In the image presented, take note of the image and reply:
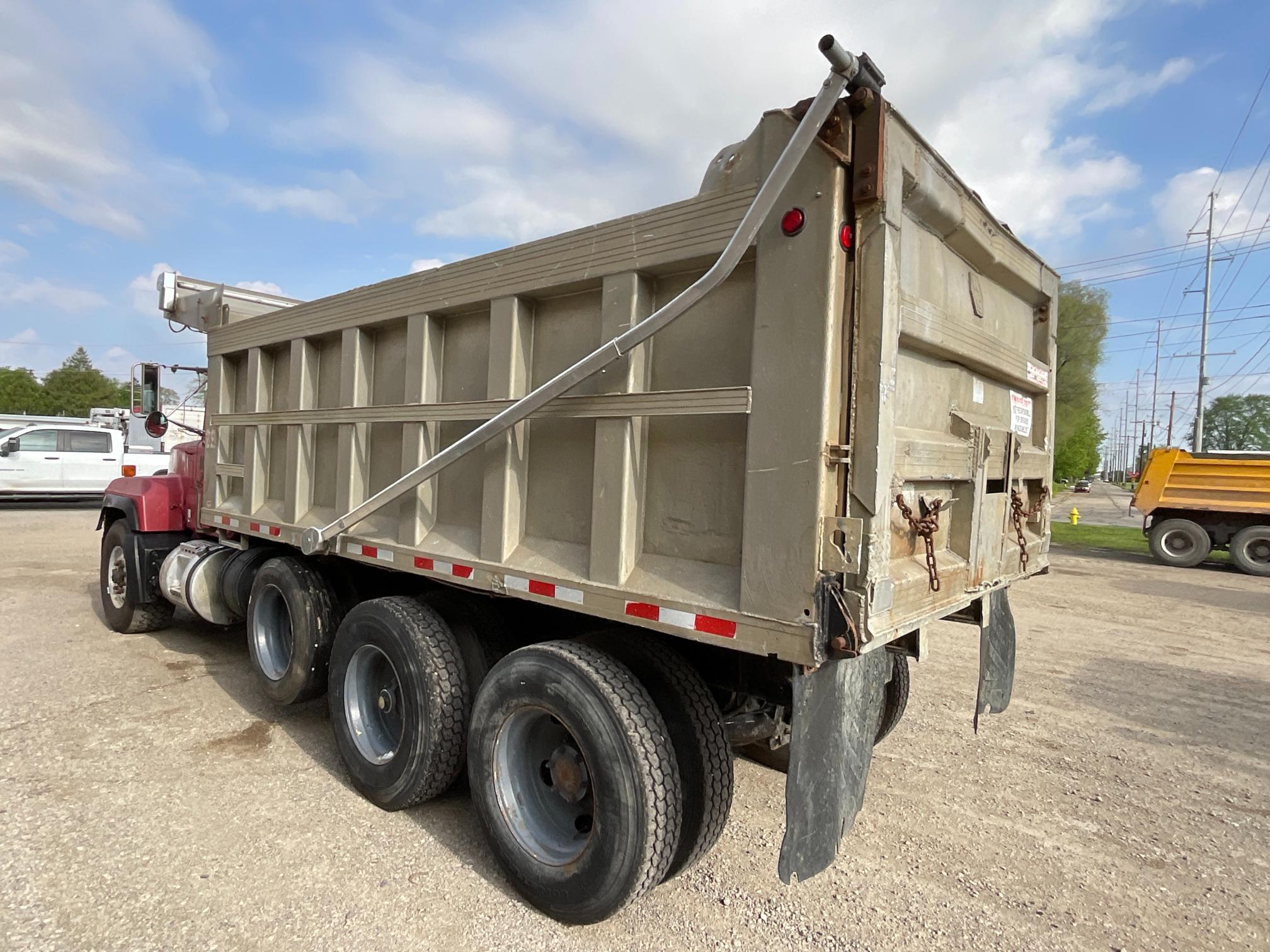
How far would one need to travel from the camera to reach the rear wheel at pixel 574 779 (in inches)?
101

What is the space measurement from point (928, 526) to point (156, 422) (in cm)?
675

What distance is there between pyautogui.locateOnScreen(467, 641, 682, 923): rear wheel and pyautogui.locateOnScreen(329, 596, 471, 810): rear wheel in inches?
14.9

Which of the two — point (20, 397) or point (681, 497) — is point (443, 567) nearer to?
point (681, 497)

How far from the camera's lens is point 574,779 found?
288 centimetres

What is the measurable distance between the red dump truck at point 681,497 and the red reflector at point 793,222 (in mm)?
33

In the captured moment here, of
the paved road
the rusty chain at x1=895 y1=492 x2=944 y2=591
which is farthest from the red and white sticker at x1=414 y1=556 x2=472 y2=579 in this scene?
the paved road

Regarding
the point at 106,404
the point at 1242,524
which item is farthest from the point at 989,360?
the point at 106,404

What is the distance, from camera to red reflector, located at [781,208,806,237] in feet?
7.72

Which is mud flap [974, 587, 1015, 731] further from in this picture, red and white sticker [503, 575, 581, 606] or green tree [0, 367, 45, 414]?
green tree [0, 367, 45, 414]

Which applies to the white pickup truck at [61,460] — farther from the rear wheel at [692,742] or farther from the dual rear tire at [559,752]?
the rear wheel at [692,742]

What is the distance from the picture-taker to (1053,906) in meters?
2.92

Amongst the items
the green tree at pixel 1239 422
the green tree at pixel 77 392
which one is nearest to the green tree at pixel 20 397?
the green tree at pixel 77 392

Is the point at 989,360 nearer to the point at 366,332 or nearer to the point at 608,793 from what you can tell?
the point at 608,793

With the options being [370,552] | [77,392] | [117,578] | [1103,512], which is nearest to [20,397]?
[77,392]
